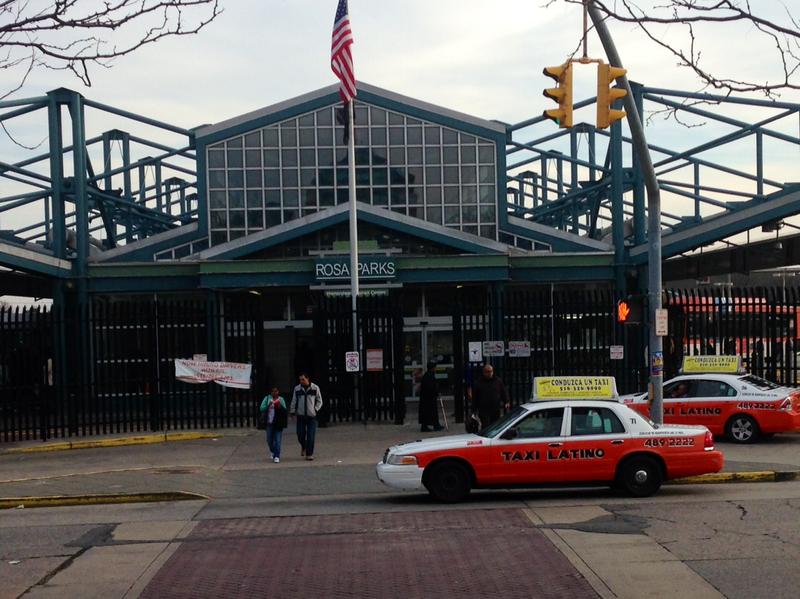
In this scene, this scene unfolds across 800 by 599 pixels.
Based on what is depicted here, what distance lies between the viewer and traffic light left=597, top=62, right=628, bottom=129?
12992mm

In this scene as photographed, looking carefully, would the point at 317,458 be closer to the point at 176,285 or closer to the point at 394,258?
the point at 394,258

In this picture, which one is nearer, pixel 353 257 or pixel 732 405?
pixel 732 405

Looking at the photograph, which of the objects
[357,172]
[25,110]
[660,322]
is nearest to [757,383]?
[660,322]

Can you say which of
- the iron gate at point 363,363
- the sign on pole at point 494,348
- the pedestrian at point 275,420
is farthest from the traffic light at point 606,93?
the iron gate at point 363,363

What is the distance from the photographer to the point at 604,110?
1308 centimetres

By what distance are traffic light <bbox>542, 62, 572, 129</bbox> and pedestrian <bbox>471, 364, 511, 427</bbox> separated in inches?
308

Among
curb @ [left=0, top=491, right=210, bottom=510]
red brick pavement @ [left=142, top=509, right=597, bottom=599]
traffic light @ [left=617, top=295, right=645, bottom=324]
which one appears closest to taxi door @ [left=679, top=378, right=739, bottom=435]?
traffic light @ [left=617, top=295, right=645, bottom=324]

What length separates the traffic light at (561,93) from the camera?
1259cm

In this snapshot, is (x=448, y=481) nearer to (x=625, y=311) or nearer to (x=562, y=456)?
(x=562, y=456)

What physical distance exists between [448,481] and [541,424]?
149 centimetres

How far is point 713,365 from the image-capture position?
21.4m

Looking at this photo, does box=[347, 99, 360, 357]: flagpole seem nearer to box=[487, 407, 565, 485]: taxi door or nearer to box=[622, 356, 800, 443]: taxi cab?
box=[622, 356, 800, 443]: taxi cab

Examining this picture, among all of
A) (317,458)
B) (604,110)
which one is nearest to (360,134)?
(317,458)

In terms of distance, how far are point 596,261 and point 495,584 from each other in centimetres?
2266
